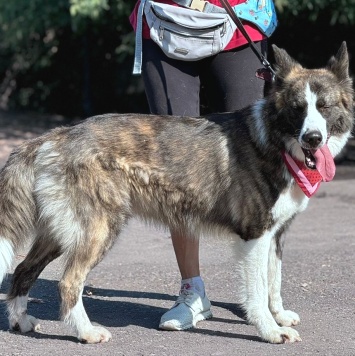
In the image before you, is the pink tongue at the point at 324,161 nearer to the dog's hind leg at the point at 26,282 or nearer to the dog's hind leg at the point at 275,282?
the dog's hind leg at the point at 275,282

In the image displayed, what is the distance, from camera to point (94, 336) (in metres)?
4.99

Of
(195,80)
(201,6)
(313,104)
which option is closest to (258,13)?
(201,6)

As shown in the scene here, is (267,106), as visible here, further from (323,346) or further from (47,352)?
(47,352)

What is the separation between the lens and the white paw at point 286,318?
17.5ft

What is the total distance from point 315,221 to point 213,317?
11.1 ft

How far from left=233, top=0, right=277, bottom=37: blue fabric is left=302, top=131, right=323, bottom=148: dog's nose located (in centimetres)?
119

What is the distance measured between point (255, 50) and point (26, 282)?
6.89 ft

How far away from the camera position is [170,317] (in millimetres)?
5348

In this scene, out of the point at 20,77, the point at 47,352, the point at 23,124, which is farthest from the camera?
the point at 20,77

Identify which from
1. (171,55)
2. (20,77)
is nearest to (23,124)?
(20,77)

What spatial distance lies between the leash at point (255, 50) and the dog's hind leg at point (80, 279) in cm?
136

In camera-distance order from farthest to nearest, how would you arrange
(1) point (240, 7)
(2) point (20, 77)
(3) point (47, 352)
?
(2) point (20, 77)
(1) point (240, 7)
(3) point (47, 352)

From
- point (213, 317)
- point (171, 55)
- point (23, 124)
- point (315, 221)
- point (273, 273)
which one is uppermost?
point (171, 55)

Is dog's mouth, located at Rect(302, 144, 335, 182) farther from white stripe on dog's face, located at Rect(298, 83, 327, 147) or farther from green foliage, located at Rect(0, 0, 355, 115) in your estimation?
green foliage, located at Rect(0, 0, 355, 115)
